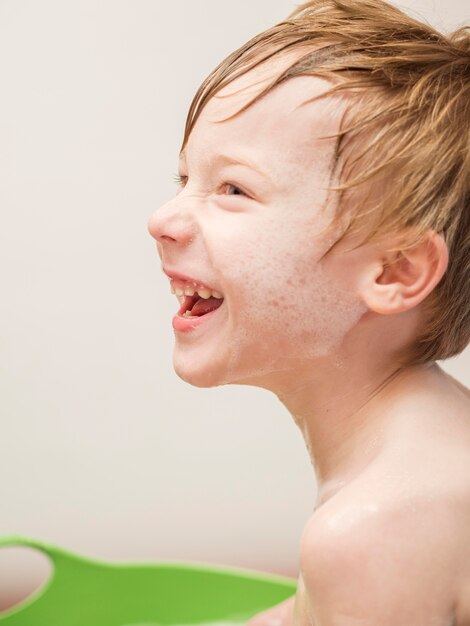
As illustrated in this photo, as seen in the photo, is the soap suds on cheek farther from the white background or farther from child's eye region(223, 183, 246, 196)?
the white background

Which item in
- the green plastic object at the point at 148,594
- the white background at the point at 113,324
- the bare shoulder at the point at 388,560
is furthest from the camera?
the white background at the point at 113,324

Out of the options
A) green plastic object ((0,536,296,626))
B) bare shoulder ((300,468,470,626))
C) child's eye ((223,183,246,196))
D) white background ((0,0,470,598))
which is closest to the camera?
bare shoulder ((300,468,470,626))

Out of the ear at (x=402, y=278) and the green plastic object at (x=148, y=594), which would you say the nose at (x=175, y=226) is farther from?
the green plastic object at (x=148, y=594)

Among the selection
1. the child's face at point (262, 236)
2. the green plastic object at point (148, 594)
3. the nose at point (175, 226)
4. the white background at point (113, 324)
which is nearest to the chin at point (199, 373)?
the child's face at point (262, 236)

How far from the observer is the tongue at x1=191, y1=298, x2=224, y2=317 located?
34.5 inches

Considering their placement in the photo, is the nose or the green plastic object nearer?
the nose

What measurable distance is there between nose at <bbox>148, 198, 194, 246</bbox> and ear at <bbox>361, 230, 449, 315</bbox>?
0.54ft

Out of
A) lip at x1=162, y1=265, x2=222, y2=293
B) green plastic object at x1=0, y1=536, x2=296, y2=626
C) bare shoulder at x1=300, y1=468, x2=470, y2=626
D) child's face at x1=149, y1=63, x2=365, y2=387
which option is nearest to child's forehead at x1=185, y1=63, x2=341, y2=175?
child's face at x1=149, y1=63, x2=365, y2=387

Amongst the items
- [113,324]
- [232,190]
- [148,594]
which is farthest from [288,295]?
[113,324]

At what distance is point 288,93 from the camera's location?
0.81 metres

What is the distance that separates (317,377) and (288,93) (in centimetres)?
26

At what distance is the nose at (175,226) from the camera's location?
85 cm

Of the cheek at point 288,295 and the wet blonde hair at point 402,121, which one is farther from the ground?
the wet blonde hair at point 402,121

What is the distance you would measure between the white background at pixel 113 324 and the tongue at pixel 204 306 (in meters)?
0.72
